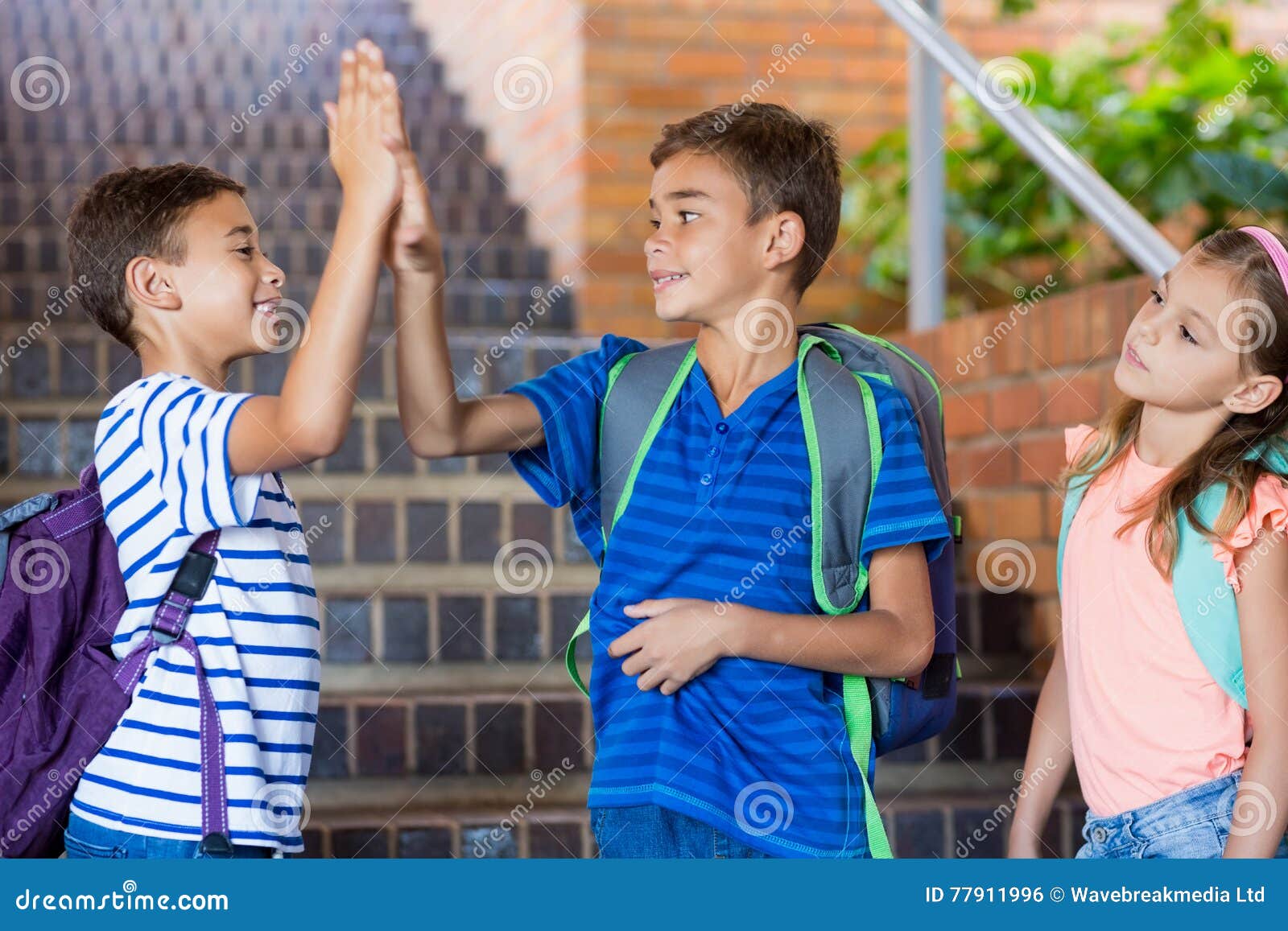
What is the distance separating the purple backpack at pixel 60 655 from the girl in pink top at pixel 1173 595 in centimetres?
86

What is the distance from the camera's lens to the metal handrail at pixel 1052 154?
6.97ft

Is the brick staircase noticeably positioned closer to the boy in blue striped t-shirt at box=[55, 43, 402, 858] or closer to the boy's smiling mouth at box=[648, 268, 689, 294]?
the boy in blue striped t-shirt at box=[55, 43, 402, 858]

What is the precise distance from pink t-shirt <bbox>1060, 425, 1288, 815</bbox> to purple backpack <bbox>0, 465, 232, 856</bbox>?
857mm

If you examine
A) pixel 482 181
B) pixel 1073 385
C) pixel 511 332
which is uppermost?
pixel 482 181

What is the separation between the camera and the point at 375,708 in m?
2.32

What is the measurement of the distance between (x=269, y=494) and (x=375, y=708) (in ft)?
3.14

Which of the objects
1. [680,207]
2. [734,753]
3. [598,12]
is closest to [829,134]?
[680,207]

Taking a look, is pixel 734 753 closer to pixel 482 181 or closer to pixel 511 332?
pixel 511 332

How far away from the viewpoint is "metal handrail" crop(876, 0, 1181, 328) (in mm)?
Answer: 2123
